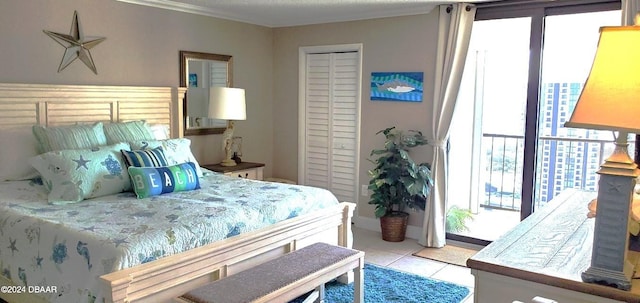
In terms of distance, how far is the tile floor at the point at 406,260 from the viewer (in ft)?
12.5

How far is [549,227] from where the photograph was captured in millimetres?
1893

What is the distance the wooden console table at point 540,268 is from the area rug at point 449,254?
7.82 feet

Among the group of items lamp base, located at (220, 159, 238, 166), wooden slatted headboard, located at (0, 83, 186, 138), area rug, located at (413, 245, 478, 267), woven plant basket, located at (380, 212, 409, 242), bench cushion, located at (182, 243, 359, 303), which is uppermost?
wooden slatted headboard, located at (0, 83, 186, 138)

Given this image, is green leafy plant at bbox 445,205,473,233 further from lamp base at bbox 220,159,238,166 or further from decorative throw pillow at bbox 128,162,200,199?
decorative throw pillow at bbox 128,162,200,199

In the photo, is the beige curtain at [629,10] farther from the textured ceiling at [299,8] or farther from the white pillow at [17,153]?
the white pillow at [17,153]

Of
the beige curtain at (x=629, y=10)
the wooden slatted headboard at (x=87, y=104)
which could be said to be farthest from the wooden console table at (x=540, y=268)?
the wooden slatted headboard at (x=87, y=104)

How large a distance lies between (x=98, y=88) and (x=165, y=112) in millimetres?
684

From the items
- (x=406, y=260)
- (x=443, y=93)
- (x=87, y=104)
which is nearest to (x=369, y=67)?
(x=443, y=93)

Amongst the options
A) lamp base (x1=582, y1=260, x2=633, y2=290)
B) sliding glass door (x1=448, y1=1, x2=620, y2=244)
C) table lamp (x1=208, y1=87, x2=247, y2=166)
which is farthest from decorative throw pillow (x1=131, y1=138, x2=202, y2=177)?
lamp base (x1=582, y1=260, x2=633, y2=290)

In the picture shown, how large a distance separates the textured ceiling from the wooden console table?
2.93 m

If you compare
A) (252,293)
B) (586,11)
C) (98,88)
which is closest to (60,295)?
(252,293)

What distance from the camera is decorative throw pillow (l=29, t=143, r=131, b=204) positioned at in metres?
2.99

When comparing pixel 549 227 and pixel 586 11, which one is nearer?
pixel 549 227

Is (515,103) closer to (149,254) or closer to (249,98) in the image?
(249,98)
